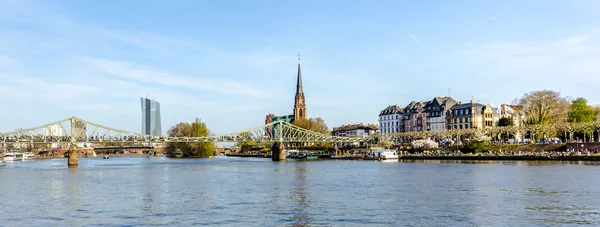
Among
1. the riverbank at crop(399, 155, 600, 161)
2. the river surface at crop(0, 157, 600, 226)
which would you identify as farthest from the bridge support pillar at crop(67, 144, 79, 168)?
the riverbank at crop(399, 155, 600, 161)

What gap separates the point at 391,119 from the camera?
563 ft

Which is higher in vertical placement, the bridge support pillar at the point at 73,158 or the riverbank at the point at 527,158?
the bridge support pillar at the point at 73,158

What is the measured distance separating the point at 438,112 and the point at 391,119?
73.8ft

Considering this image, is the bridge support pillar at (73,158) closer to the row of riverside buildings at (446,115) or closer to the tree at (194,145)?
the tree at (194,145)

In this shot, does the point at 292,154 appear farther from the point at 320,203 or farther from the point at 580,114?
the point at 320,203

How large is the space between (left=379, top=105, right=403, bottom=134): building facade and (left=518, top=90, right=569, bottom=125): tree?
56748 millimetres

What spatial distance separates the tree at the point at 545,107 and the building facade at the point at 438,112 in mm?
36149

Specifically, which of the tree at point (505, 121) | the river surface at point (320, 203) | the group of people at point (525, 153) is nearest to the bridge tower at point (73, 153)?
the river surface at point (320, 203)

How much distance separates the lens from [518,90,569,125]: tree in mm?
109244

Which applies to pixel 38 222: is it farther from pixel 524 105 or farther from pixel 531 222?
pixel 524 105

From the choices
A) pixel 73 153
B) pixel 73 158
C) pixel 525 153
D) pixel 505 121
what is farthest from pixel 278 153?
pixel 525 153

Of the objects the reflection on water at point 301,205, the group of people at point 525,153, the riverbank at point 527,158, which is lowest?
the reflection on water at point 301,205

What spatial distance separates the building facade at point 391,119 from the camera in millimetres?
168375

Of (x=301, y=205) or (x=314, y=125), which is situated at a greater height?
(x=314, y=125)
